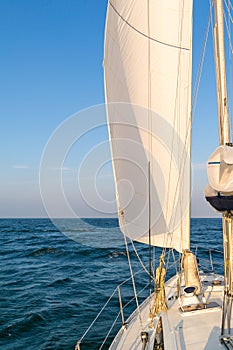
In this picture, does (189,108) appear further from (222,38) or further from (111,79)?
(222,38)

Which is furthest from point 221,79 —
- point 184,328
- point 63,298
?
point 63,298

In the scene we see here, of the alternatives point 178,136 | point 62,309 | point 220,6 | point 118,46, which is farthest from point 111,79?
point 62,309

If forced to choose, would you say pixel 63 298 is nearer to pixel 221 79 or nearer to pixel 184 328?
pixel 184 328

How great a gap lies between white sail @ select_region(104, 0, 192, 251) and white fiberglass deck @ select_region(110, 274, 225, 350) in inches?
54.5

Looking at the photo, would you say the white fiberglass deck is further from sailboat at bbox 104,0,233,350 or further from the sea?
sailboat at bbox 104,0,233,350

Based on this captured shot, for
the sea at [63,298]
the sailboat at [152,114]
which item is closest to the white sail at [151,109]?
the sailboat at [152,114]

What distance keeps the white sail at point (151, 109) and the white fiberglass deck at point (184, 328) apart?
54.5 inches

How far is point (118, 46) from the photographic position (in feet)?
21.2

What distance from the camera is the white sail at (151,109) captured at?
629cm

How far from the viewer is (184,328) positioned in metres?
3.99

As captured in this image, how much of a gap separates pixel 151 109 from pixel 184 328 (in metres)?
4.10

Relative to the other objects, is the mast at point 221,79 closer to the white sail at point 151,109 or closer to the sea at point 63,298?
the white sail at point 151,109

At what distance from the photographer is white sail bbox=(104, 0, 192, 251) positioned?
6.29 metres

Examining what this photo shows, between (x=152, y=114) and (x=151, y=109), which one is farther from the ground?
(x=151, y=109)
